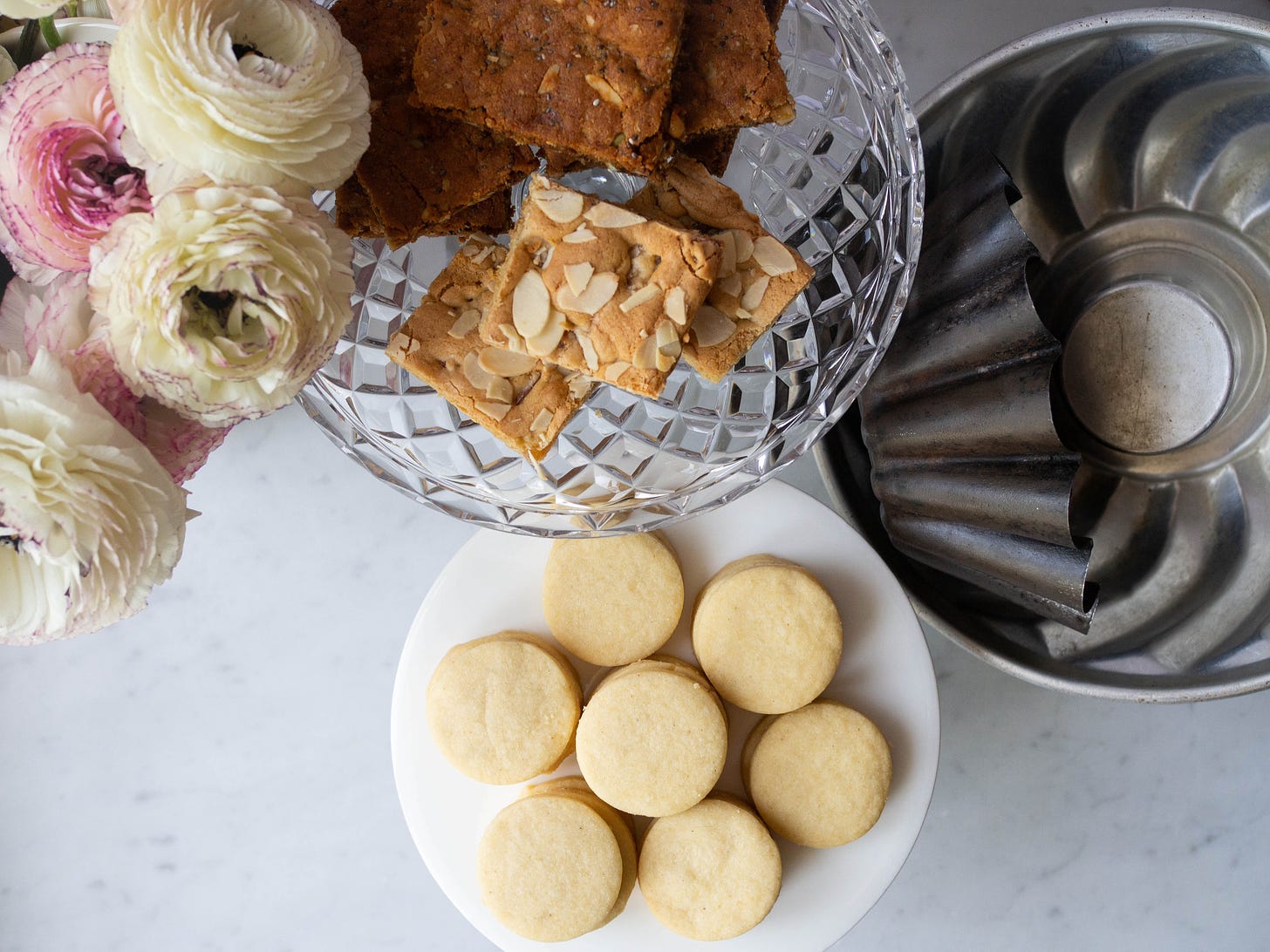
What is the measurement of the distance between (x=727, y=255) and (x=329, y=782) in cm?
79

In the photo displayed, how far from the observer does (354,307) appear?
0.71 metres

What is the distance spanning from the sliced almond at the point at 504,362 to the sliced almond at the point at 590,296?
0.05 m

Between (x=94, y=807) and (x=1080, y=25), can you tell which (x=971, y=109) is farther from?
(x=94, y=807)

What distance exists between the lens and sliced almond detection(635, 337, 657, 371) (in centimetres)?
61

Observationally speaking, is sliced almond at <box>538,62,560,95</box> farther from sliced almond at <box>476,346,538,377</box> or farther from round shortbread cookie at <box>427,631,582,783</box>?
round shortbread cookie at <box>427,631,582,783</box>

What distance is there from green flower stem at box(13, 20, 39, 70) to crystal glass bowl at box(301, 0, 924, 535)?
22cm

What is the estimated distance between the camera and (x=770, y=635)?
0.90m

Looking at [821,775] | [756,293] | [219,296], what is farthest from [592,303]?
[821,775]

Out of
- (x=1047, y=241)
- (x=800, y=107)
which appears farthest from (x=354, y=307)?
(x=1047, y=241)

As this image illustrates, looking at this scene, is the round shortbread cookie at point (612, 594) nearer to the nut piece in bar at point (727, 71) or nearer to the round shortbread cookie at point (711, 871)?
the round shortbread cookie at point (711, 871)

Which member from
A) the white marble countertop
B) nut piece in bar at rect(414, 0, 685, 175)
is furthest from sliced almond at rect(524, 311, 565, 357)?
the white marble countertop

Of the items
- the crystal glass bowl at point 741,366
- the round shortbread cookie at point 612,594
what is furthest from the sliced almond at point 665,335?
the round shortbread cookie at point 612,594

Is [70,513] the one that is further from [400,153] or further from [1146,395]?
[1146,395]

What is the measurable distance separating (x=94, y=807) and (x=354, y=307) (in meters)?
0.76
